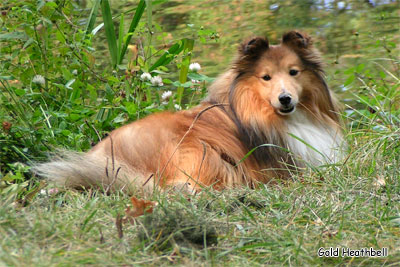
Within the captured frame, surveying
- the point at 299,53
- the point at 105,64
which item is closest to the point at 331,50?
the point at 105,64

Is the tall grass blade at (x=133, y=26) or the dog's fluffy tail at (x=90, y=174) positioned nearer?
the dog's fluffy tail at (x=90, y=174)

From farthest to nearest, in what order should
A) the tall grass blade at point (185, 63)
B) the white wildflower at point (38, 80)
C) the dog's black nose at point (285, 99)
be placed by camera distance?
the tall grass blade at point (185, 63), the white wildflower at point (38, 80), the dog's black nose at point (285, 99)

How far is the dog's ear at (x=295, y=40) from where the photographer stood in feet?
15.4

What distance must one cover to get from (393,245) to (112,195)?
163 centimetres

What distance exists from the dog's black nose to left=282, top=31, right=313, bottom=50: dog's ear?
432mm

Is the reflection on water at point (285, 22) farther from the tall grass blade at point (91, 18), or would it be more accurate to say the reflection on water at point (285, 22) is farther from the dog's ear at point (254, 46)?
the dog's ear at point (254, 46)

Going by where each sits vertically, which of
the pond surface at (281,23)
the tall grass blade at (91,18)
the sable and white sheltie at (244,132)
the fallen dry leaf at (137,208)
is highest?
the tall grass blade at (91,18)

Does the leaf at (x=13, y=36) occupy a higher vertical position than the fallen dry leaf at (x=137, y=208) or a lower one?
higher

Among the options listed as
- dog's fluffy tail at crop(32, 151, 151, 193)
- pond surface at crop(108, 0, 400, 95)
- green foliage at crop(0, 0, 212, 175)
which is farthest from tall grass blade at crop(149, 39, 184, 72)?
pond surface at crop(108, 0, 400, 95)

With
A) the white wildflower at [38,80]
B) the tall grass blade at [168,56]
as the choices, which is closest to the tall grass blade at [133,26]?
the tall grass blade at [168,56]

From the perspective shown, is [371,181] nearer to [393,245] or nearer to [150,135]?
[393,245]

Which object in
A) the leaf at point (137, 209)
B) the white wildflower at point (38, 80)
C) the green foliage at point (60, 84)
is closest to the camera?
the leaf at point (137, 209)

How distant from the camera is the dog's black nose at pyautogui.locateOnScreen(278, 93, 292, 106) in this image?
14.7 ft

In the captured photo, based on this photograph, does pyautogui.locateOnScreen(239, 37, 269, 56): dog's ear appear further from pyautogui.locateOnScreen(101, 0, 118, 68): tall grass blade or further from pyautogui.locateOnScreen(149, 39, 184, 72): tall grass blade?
pyautogui.locateOnScreen(101, 0, 118, 68): tall grass blade
